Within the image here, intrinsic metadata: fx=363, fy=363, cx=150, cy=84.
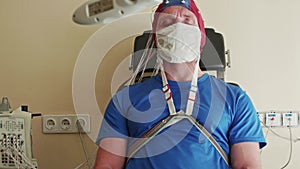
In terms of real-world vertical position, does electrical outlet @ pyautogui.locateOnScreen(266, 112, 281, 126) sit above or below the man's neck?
below

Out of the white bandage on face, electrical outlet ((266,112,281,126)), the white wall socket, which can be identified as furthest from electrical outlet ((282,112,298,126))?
the white wall socket

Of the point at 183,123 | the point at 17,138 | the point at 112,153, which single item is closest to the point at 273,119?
the point at 183,123

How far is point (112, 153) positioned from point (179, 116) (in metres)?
0.26

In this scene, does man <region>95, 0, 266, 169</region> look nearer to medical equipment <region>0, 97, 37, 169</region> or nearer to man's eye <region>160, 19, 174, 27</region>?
man's eye <region>160, 19, 174, 27</region>

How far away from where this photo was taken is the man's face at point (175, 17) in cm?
126

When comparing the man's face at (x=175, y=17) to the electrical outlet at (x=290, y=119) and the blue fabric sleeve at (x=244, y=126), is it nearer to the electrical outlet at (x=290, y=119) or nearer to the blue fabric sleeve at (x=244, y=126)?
the blue fabric sleeve at (x=244, y=126)

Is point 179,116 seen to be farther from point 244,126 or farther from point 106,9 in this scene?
point 106,9

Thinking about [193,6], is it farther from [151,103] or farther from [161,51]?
[151,103]

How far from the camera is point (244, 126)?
1.19 meters

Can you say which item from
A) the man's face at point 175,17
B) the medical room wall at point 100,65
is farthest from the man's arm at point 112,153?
the medical room wall at point 100,65

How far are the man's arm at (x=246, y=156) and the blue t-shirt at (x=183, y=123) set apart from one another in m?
0.02

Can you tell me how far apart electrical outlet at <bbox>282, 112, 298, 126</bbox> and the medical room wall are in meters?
0.03

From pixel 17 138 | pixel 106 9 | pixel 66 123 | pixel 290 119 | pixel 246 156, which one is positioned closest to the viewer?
pixel 106 9

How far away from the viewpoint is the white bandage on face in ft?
4.05
